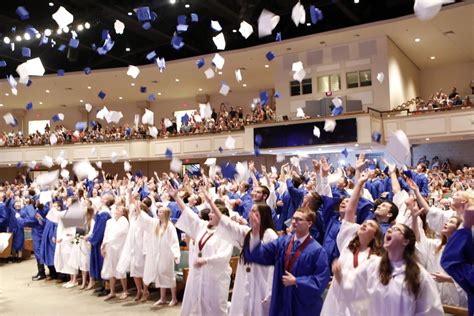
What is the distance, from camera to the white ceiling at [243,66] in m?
19.7

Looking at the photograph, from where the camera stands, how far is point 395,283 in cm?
365

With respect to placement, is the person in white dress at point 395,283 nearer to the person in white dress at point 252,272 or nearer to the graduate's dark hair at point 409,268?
the graduate's dark hair at point 409,268

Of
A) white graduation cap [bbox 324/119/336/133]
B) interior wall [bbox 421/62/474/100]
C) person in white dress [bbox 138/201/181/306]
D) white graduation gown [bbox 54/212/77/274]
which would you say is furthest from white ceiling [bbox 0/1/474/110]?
person in white dress [bbox 138/201/181/306]

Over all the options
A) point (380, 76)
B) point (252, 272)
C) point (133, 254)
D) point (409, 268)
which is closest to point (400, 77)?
point (380, 76)

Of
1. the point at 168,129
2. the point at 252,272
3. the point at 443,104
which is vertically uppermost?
the point at 168,129

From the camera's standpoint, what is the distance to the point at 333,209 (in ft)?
21.3

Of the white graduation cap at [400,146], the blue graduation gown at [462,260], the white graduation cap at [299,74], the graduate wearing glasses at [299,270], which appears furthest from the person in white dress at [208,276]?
the white graduation cap at [299,74]

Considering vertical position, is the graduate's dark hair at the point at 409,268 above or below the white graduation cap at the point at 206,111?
below

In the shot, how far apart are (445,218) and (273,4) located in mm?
15311

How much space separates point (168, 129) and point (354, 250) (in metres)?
23.4

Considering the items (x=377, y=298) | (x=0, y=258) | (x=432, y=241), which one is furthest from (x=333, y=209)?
(x=0, y=258)

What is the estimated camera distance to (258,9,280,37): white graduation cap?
16547 mm

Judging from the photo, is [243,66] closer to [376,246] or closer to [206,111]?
[206,111]

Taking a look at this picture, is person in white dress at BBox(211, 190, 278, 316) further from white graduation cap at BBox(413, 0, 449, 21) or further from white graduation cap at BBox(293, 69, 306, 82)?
white graduation cap at BBox(293, 69, 306, 82)
